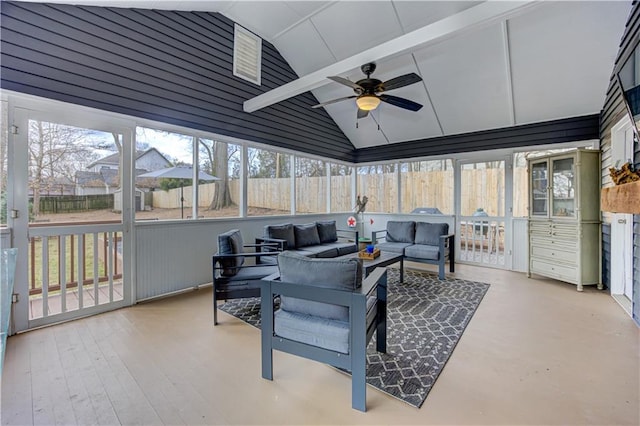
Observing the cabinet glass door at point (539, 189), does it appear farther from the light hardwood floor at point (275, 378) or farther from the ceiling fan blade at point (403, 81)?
the ceiling fan blade at point (403, 81)

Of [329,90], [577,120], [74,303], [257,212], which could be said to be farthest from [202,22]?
[577,120]

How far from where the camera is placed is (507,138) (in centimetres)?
565

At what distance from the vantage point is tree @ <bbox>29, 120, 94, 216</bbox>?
3010 mm

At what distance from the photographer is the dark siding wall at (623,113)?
3104 millimetres

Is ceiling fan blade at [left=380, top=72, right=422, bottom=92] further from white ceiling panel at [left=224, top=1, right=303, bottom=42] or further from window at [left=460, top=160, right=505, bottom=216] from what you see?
window at [left=460, top=160, right=505, bottom=216]

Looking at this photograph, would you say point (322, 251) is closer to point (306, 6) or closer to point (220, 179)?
point (220, 179)

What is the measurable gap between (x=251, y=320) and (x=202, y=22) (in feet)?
14.2

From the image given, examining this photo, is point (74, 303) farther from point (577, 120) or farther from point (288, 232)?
point (577, 120)

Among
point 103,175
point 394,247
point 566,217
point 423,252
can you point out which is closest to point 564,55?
point 566,217

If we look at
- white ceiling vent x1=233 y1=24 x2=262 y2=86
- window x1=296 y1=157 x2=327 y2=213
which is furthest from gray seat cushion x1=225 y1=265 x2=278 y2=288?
white ceiling vent x1=233 y1=24 x2=262 y2=86

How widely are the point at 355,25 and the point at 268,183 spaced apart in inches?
124

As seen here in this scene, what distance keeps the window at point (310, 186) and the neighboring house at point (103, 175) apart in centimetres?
322

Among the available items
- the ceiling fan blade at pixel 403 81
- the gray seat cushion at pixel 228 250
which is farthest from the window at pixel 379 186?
the gray seat cushion at pixel 228 250

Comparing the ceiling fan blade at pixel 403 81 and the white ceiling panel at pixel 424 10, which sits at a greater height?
the white ceiling panel at pixel 424 10
